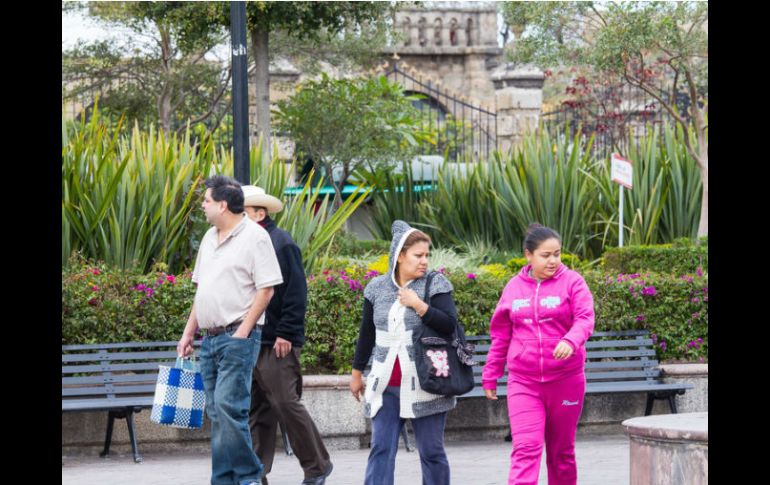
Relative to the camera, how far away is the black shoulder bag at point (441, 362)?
6504 millimetres

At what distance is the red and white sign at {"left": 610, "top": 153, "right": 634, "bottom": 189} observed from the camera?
14.2m

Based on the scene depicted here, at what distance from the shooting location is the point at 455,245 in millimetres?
16750

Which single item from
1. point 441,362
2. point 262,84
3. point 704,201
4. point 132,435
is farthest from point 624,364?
point 262,84

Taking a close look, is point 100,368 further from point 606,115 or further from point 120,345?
point 606,115

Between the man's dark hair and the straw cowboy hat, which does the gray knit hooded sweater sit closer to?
the man's dark hair

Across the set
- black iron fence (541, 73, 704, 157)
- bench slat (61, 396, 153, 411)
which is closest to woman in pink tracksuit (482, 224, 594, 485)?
bench slat (61, 396, 153, 411)

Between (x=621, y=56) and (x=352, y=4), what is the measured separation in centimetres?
390

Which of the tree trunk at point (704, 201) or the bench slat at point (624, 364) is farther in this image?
the tree trunk at point (704, 201)

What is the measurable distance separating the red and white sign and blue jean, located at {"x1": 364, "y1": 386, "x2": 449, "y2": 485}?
26.7 ft

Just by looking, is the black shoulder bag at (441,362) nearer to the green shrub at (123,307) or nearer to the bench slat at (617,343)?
the green shrub at (123,307)

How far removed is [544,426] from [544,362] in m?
0.36

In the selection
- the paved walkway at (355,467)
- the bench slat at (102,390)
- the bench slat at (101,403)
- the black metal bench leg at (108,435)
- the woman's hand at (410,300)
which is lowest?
the paved walkway at (355,467)

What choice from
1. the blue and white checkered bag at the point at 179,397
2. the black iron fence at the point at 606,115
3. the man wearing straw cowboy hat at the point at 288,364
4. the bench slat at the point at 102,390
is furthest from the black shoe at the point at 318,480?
the black iron fence at the point at 606,115

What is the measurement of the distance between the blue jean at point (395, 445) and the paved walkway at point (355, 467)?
56.7 inches
